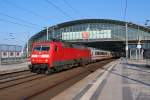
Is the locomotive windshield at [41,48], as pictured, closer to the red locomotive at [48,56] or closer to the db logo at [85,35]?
the red locomotive at [48,56]

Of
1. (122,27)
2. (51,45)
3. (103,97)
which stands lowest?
(103,97)

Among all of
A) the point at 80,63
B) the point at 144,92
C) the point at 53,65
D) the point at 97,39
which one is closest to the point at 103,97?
the point at 144,92

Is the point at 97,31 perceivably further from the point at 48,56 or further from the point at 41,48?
the point at 48,56

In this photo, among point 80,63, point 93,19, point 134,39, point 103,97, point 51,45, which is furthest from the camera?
point 93,19

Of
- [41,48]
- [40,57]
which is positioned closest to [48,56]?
[40,57]

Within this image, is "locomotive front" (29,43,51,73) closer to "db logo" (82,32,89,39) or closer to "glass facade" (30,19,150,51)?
"glass facade" (30,19,150,51)

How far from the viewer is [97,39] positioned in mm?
100000

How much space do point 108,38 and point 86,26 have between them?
63.9ft

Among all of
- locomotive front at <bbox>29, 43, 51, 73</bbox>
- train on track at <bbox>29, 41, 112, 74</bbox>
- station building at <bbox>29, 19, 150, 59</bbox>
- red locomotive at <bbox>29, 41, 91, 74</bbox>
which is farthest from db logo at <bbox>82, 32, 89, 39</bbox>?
locomotive front at <bbox>29, 43, 51, 73</bbox>

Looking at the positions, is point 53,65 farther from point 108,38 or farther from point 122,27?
point 122,27

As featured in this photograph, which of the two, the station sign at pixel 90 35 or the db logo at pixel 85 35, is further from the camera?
the db logo at pixel 85 35

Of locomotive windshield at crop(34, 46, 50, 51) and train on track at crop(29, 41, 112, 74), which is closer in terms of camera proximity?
train on track at crop(29, 41, 112, 74)

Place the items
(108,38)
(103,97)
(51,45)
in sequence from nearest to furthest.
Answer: (103,97)
(51,45)
(108,38)

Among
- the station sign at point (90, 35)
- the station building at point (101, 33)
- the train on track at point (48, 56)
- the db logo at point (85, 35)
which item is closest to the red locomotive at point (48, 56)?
the train on track at point (48, 56)
